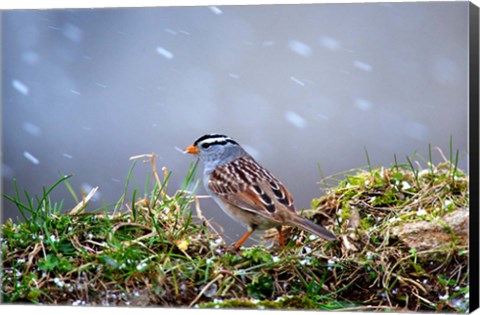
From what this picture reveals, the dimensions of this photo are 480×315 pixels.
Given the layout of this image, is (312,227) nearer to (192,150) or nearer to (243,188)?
(243,188)

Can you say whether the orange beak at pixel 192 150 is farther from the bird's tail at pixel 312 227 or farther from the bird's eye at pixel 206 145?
the bird's tail at pixel 312 227

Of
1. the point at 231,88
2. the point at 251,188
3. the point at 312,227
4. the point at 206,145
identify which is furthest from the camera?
the point at 206,145

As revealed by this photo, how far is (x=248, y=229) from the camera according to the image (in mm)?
8719

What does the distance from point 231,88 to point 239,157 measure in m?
0.65

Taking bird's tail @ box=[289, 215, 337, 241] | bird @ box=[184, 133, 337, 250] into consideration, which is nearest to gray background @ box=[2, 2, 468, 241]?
bird @ box=[184, 133, 337, 250]

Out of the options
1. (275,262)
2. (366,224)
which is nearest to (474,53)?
(366,224)

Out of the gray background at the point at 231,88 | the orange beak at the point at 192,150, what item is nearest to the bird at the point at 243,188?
the orange beak at the point at 192,150

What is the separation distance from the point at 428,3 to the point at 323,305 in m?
2.71

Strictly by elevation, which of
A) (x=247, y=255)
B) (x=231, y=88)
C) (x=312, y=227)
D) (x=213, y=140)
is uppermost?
(x=231, y=88)

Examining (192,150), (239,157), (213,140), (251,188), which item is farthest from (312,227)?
(192,150)

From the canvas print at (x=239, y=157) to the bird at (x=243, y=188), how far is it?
15mm

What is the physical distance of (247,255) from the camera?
8.48m

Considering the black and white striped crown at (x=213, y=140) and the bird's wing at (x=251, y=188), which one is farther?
the black and white striped crown at (x=213, y=140)

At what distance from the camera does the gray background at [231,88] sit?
329 inches
